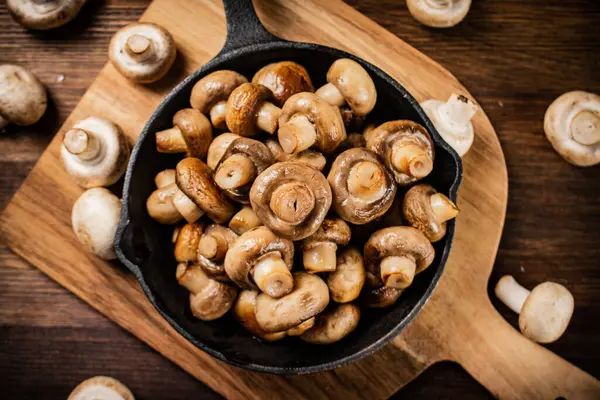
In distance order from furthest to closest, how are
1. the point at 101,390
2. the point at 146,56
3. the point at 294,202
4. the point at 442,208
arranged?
the point at 101,390 < the point at 146,56 < the point at 442,208 < the point at 294,202

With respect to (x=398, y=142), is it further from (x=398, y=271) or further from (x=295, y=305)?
(x=295, y=305)

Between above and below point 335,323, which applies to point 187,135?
above

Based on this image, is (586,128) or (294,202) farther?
(586,128)

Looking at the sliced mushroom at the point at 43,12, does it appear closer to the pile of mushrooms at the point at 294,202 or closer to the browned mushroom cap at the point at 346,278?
the pile of mushrooms at the point at 294,202

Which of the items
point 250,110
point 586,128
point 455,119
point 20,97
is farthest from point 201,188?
point 586,128

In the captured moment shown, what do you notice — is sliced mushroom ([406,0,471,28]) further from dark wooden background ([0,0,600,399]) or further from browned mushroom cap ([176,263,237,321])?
browned mushroom cap ([176,263,237,321])

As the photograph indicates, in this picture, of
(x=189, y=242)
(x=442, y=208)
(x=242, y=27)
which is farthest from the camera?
(x=242, y=27)
